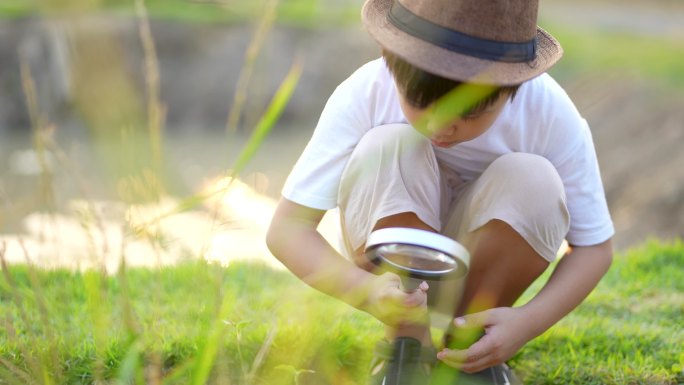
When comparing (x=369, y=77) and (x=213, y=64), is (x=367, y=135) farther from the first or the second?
(x=213, y=64)

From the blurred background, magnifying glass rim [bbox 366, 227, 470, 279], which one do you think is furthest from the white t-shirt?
the blurred background

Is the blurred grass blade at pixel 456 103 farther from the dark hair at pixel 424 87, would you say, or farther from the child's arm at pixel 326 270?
the child's arm at pixel 326 270

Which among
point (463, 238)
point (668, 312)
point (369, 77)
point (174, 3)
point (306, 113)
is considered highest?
point (369, 77)

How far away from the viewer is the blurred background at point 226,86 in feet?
19.7

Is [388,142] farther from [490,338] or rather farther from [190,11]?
[190,11]

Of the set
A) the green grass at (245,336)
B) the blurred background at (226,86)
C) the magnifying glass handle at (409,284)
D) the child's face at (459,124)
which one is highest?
the child's face at (459,124)

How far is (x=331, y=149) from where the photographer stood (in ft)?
6.03

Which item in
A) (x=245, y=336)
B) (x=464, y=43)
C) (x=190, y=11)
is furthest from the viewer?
(x=190, y=11)

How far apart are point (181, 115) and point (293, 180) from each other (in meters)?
7.52

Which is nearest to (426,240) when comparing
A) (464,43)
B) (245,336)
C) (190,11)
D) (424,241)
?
(424,241)

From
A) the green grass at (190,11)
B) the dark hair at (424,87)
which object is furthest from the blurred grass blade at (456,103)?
the green grass at (190,11)

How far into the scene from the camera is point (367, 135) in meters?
1.82

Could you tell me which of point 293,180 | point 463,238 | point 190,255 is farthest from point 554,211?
point 190,255

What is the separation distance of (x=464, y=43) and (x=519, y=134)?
39cm
